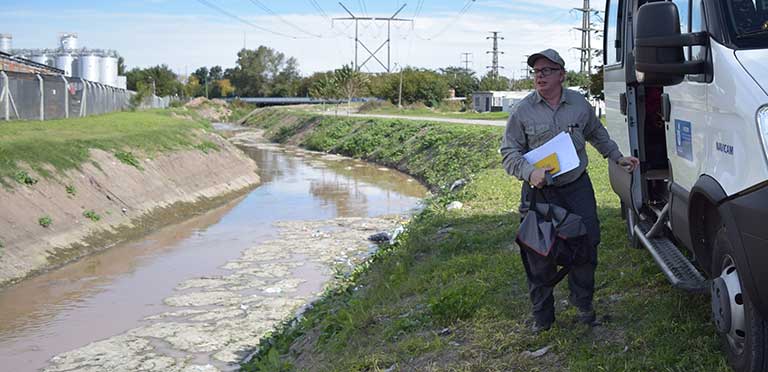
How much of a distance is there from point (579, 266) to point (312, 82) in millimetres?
113302

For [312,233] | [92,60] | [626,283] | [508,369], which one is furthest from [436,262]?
[92,60]

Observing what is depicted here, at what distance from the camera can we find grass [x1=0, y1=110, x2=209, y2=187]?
20250 mm

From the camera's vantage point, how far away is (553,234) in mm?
5941

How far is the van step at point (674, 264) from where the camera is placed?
5711mm

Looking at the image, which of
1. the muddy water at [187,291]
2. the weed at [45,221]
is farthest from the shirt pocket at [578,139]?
the weed at [45,221]

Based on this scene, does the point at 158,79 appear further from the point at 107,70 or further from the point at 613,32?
the point at 613,32

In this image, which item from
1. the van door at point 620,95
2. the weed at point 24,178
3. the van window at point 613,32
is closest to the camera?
the van door at point 620,95

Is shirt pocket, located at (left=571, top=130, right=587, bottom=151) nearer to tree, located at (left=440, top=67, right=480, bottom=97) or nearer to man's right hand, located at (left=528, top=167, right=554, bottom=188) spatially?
man's right hand, located at (left=528, top=167, right=554, bottom=188)

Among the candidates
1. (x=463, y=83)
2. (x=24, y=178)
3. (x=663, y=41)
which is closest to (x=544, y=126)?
(x=663, y=41)

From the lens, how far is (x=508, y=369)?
6066mm

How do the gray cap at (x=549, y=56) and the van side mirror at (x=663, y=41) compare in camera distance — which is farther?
the gray cap at (x=549, y=56)

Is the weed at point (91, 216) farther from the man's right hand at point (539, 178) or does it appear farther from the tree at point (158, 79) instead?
the tree at point (158, 79)

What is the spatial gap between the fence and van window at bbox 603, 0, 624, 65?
2147 centimetres

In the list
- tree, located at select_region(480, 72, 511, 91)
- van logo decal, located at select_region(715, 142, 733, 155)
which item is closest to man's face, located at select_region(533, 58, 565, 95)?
van logo decal, located at select_region(715, 142, 733, 155)
